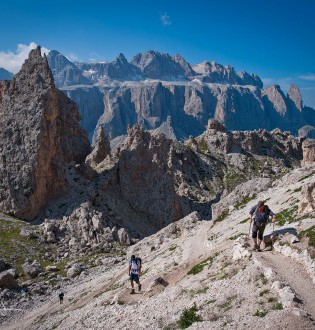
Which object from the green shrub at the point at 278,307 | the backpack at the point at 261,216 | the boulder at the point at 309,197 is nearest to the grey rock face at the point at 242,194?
the boulder at the point at 309,197

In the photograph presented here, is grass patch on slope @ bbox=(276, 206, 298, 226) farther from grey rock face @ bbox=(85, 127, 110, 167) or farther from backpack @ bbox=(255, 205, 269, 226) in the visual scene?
grey rock face @ bbox=(85, 127, 110, 167)

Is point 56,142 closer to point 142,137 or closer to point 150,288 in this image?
point 142,137

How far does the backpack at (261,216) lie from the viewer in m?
25.4

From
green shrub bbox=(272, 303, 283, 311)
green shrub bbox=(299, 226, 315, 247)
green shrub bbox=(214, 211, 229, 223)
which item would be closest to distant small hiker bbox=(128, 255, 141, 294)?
green shrub bbox=(299, 226, 315, 247)

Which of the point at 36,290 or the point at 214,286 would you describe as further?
the point at 36,290

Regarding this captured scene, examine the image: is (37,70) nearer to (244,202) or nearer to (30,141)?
(30,141)

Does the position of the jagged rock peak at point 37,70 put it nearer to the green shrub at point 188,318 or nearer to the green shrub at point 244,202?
the green shrub at point 244,202

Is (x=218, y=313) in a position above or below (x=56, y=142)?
below

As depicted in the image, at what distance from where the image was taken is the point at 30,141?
243 feet

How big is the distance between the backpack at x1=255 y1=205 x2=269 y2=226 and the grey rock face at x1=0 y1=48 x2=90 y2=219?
175 feet

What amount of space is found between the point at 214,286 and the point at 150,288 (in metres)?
5.73

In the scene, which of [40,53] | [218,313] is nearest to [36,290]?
[218,313]

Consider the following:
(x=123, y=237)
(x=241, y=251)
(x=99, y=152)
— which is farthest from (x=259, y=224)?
(x=99, y=152)

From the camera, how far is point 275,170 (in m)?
154
